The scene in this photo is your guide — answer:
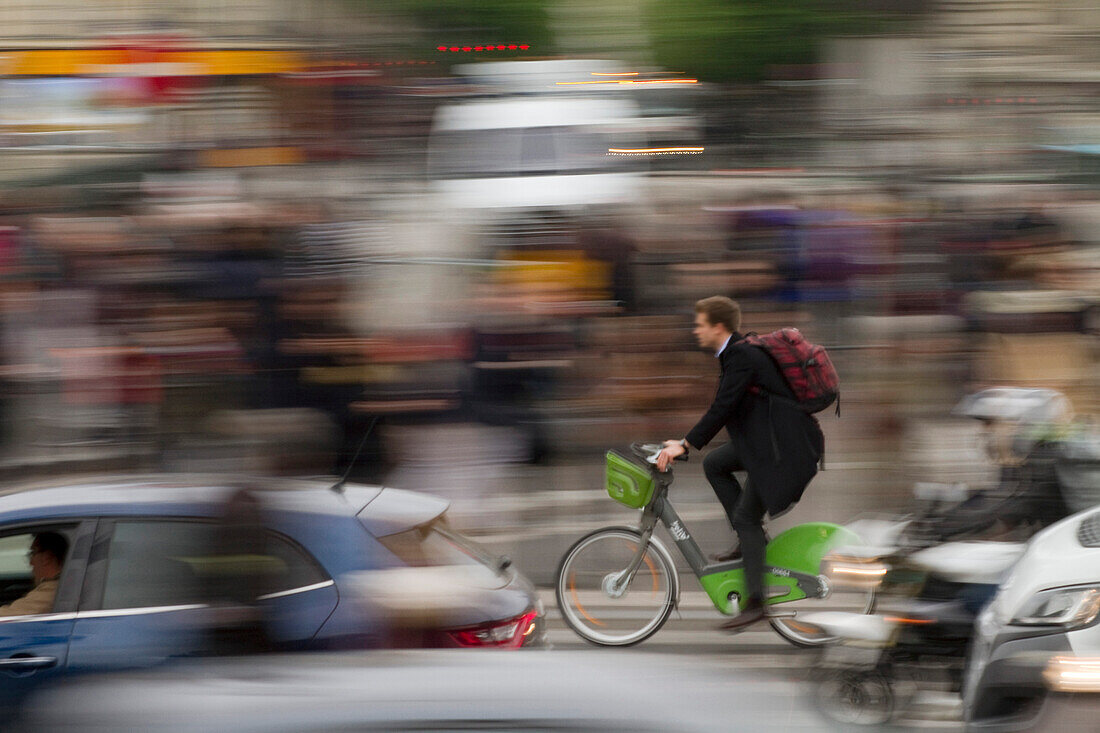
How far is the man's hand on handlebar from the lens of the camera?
292 centimetres

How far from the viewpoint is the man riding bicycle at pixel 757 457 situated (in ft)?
19.0

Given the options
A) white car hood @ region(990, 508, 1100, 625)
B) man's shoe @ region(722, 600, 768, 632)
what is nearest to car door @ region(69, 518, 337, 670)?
white car hood @ region(990, 508, 1100, 625)

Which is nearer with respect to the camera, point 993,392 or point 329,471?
point 329,471

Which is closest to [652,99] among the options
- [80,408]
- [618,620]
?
[80,408]

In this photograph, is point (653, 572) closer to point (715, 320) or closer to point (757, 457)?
point (757, 457)

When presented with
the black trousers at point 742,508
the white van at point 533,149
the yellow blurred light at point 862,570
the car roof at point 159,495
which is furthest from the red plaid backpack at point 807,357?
the black trousers at point 742,508

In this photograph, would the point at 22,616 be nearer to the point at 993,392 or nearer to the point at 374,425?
the point at 374,425

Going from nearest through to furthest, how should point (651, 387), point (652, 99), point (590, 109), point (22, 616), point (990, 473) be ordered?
point (652, 99), point (590, 109), point (651, 387), point (990, 473), point (22, 616)

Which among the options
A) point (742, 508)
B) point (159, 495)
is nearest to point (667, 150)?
point (159, 495)

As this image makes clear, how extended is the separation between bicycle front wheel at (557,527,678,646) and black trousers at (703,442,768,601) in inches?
19.5

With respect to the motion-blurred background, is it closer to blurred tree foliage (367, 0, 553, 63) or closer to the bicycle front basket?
blurred tree foliage (367, 0, 553, 63)

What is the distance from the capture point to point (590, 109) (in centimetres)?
251

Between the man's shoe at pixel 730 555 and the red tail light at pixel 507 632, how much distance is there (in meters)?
2.10

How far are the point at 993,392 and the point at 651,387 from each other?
2.40ft
